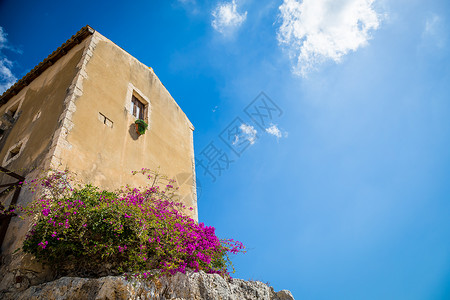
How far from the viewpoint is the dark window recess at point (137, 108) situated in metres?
9.58

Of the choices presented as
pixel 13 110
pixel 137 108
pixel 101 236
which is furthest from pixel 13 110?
pixel 101 236

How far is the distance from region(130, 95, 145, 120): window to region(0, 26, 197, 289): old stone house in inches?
1.4

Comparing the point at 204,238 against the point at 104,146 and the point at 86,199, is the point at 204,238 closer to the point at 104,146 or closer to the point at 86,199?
the point at 86,199

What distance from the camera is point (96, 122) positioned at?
7.65 meters

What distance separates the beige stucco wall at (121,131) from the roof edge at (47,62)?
0.46 metres

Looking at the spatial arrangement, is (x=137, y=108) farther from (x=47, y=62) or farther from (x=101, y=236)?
(x=101, y=236)

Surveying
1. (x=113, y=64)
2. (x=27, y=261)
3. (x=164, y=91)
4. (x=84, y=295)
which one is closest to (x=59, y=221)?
(x=27, y=261)

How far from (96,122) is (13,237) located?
3329 mm

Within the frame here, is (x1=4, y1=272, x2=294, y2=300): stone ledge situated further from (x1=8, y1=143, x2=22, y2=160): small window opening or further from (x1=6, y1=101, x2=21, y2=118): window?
(x1=6, y1=101, x2=21, y2=118): window

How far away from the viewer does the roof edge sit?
925 centimetres

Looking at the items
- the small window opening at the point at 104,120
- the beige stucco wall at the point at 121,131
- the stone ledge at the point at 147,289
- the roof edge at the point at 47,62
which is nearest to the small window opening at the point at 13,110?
the roof edge at the point at 47,62

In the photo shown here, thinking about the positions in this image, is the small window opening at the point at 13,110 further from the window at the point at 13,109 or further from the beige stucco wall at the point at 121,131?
the beige stucco wall at the point at 121,131

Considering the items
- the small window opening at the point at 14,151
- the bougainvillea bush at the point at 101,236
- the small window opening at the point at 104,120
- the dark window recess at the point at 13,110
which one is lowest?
the bougainvillea bush at the point at 101,236

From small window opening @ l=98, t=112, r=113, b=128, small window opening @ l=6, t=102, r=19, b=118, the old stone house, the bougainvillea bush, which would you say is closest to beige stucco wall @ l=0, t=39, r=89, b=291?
the old stone house
